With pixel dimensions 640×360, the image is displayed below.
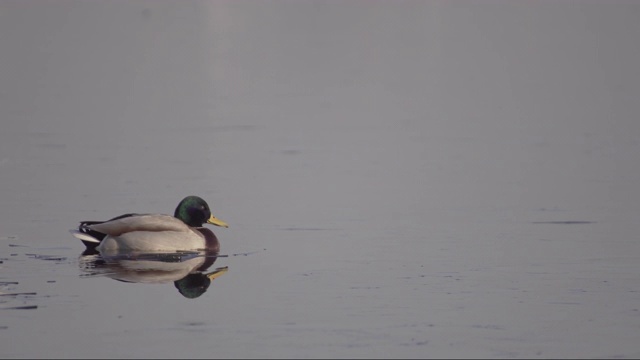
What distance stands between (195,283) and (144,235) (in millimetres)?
1971

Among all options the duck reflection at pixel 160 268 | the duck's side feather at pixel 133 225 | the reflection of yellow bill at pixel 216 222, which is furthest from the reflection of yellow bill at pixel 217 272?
the reflection of yellow bill at pixel 216 222

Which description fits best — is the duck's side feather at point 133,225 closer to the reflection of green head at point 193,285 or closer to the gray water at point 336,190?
the gray water at point 336,190

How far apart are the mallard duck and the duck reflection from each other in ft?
0.26

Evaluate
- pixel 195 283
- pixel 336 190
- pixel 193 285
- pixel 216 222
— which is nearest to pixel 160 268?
pixel 195 283

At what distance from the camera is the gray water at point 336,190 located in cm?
877

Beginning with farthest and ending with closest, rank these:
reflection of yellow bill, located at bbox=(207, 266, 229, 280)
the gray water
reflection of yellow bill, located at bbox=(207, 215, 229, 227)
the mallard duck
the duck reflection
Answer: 1. reflection of yellow bill, located at bbox=(207, 215, 229, 227)
2. the mallard duck
3. reflection of yellow bill, located at bbox=(207, 266, 229, 280)
4. the duck reflection
5. the gray water

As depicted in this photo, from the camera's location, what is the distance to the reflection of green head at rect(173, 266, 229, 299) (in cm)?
1007

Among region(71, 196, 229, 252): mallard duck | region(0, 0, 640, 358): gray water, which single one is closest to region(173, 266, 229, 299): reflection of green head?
region(0, 0, 640, 358): gray water

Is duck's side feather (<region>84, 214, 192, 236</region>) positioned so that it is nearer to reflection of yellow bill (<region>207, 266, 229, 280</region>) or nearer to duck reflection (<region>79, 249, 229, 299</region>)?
duck reflection (<region>79, 249, 229, 299</region>)

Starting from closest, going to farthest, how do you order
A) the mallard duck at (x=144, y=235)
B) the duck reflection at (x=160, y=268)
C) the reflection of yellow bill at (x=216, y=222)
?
the duck reflection at (x=160, y=268)
the mallard duck at (x=144, y=235)
the reflection of yellow bill at (x=216, y=222)

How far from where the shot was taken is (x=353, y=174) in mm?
16594

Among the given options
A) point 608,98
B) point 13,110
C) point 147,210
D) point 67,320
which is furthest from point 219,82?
point 67,320

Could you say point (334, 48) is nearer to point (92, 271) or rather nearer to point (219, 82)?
point (219, 82)

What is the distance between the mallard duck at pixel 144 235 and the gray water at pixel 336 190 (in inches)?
9.7
